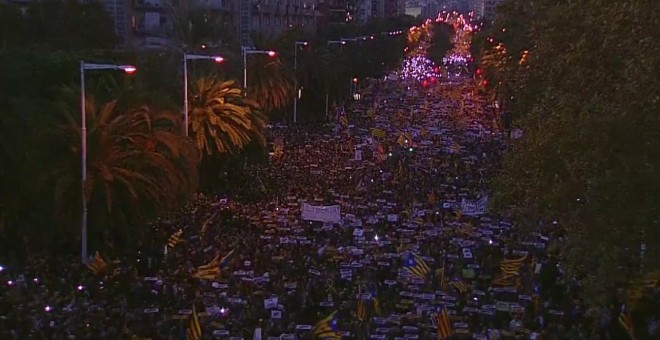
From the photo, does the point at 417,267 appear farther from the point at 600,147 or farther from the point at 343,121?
the point at 343,121

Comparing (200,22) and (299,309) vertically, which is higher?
(200,22)

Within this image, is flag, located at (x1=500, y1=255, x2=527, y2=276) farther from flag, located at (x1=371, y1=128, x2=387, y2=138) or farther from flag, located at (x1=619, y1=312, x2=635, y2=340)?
flag, located at (x1=371, y1=128, x2=387, y2=138)

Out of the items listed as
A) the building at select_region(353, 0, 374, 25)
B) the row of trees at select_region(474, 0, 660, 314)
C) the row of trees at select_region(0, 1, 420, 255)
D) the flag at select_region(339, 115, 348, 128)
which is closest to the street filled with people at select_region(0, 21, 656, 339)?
the row of trees at select_region(0, 1, 420, 255)

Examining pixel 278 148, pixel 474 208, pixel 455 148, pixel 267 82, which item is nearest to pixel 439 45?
pixel 267 82

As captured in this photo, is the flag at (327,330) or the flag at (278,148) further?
the flag at (278,148)

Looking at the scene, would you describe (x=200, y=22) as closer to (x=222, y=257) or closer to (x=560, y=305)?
(x=222, y=257)

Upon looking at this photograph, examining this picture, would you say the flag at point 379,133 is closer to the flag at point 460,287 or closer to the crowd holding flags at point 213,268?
the crowd holding flags at point 213,268

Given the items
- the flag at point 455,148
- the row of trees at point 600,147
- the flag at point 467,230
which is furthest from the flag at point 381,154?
the row of trees at point 600,147

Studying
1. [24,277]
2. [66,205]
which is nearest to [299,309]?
[24,277]
